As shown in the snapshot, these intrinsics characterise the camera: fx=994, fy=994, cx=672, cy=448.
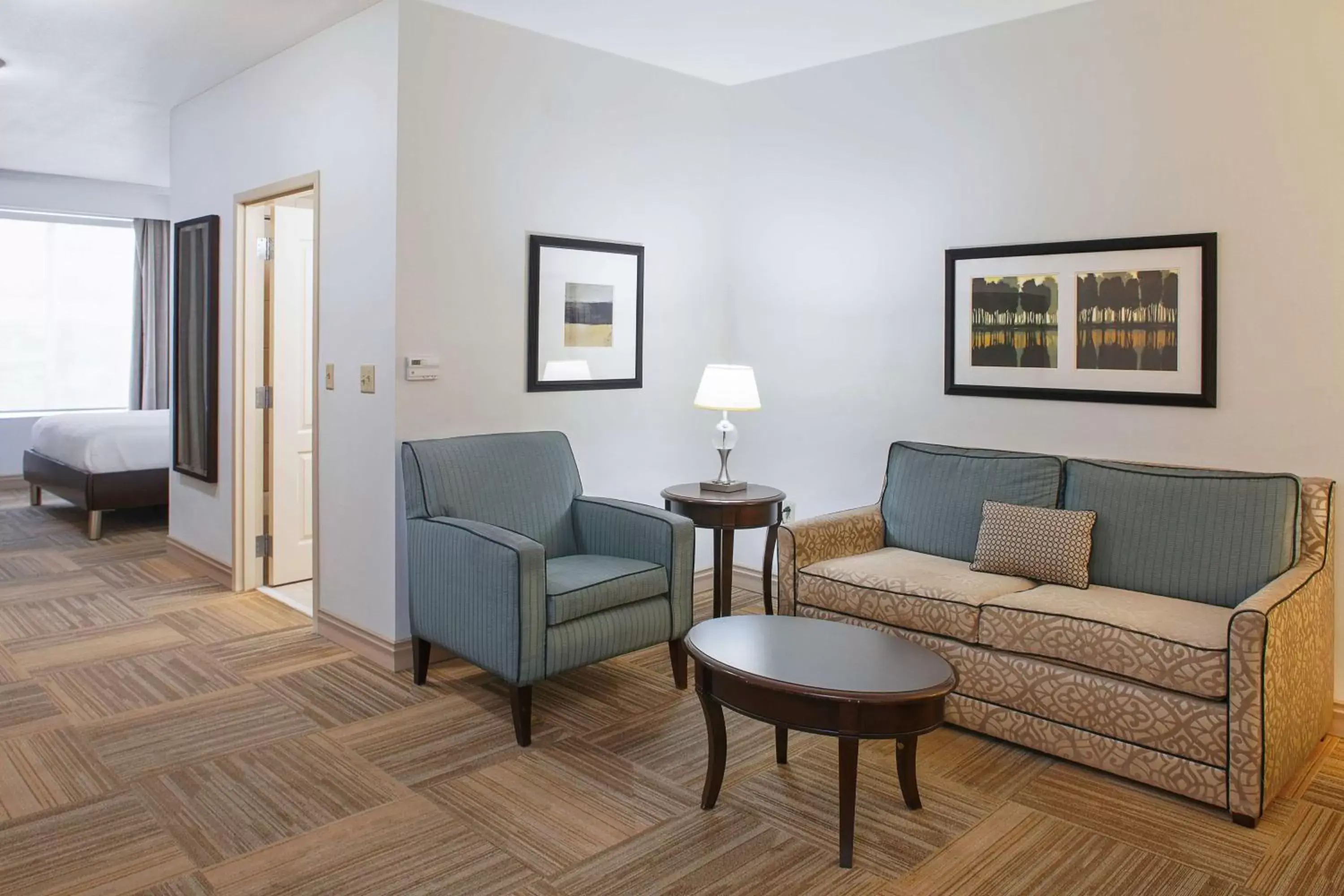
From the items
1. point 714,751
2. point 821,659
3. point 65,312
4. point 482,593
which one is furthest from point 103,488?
point 821,659

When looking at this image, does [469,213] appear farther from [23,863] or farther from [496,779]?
[23,863]

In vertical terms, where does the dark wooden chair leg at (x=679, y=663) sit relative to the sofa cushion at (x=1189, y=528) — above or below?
below

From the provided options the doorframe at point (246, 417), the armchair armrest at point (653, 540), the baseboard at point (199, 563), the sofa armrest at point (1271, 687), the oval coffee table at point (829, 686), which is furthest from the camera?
the baseboard at point (199, 563)

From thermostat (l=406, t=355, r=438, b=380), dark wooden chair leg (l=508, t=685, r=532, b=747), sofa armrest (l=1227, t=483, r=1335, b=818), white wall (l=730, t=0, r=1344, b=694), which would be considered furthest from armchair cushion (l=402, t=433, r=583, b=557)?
sofa armrest (l=1227, t=483, r=1335, b=818)

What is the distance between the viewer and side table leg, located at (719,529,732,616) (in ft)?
13.6

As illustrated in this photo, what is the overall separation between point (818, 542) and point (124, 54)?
147 inches

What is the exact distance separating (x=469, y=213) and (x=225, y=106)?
74.0 inches

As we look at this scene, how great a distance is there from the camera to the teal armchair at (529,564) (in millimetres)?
3145

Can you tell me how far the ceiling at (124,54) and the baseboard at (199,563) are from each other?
7.82ft

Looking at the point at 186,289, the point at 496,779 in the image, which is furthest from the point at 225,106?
the point at 496,779

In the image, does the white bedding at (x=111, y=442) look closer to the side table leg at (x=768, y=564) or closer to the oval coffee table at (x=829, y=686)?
the side table leg at (x=768, y=564)

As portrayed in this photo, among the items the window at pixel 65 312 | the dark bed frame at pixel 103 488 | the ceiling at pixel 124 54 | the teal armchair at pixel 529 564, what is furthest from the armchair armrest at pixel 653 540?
the window at pixel 65 312

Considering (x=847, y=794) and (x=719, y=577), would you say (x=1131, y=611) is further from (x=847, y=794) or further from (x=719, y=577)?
(x=719, y=577)

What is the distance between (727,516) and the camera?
4059mm
